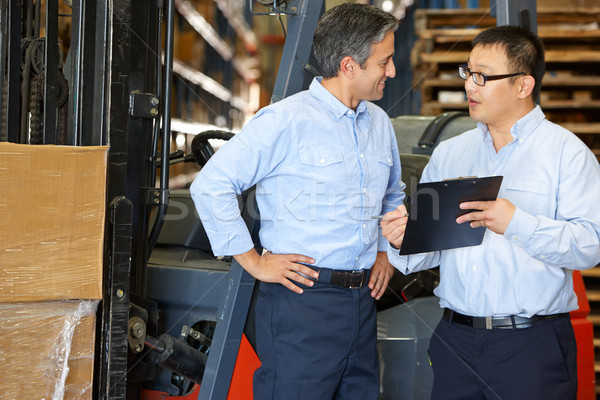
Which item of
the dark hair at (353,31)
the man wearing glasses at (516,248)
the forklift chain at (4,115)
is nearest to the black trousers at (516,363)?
the man wearing glasses at (516,248)

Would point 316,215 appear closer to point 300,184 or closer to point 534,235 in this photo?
point 300,184

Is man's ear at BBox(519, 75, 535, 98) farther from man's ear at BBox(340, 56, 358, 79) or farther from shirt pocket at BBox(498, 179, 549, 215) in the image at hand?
man's ear at BBox(340, 56, 358, 79)

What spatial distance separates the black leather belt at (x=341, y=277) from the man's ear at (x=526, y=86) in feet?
2.44

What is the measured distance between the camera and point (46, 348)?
1.77m

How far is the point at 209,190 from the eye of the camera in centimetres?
191

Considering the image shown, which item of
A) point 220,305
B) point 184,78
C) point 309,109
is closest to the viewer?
point 309,109

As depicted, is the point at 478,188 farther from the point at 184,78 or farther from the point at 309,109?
the point at 184,78

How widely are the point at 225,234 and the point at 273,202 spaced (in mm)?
192

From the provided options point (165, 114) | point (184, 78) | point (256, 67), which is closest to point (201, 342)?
point (165, 114)

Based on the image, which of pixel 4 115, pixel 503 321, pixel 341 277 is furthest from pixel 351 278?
pixel 4 115

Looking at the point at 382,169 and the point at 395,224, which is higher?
the point at 382,169

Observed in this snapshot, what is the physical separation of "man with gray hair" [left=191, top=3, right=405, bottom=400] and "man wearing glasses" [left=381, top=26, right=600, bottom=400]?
193mm

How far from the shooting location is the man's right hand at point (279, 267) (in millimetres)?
1933

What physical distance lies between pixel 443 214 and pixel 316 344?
56 cm
